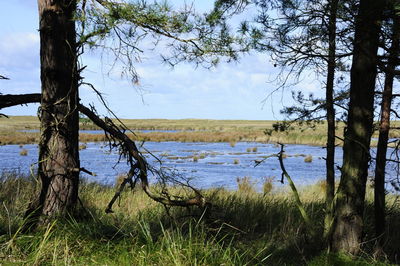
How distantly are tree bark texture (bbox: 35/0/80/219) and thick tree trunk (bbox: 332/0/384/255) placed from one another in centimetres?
307

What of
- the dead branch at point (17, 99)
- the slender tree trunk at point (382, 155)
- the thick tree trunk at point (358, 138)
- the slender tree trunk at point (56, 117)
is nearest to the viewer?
the slender tree trunk at point (56, 117)

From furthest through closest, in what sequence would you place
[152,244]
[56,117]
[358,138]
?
[358,138], [56,117], [152,244]

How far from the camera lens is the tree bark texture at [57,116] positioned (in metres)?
4.51

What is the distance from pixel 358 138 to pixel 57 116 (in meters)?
3.37

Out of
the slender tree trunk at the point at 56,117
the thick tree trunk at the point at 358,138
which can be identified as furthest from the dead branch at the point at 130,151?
the thick tree trunk at the point at 358,138

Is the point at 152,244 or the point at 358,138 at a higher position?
the point at 358,138

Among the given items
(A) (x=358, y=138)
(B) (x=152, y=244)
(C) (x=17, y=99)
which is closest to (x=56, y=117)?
(C) (x=17, y=99)

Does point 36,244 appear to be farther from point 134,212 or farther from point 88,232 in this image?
point 134,212

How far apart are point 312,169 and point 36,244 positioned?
16.0 meters

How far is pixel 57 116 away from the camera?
178 inches

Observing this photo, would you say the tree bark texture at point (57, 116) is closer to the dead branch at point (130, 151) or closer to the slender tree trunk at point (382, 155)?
the dead branch at point (130, 151)

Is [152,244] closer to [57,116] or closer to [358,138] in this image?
[57,116]

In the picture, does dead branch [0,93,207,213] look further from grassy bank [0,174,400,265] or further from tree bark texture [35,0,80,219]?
tree bark texture [35,0,80,219]

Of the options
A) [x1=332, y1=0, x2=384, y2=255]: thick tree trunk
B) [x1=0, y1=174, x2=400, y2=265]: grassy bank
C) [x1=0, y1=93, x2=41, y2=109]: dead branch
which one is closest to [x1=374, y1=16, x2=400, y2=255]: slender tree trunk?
[x1=0, y1=174, x2=400, y2=265]: grassy bank
